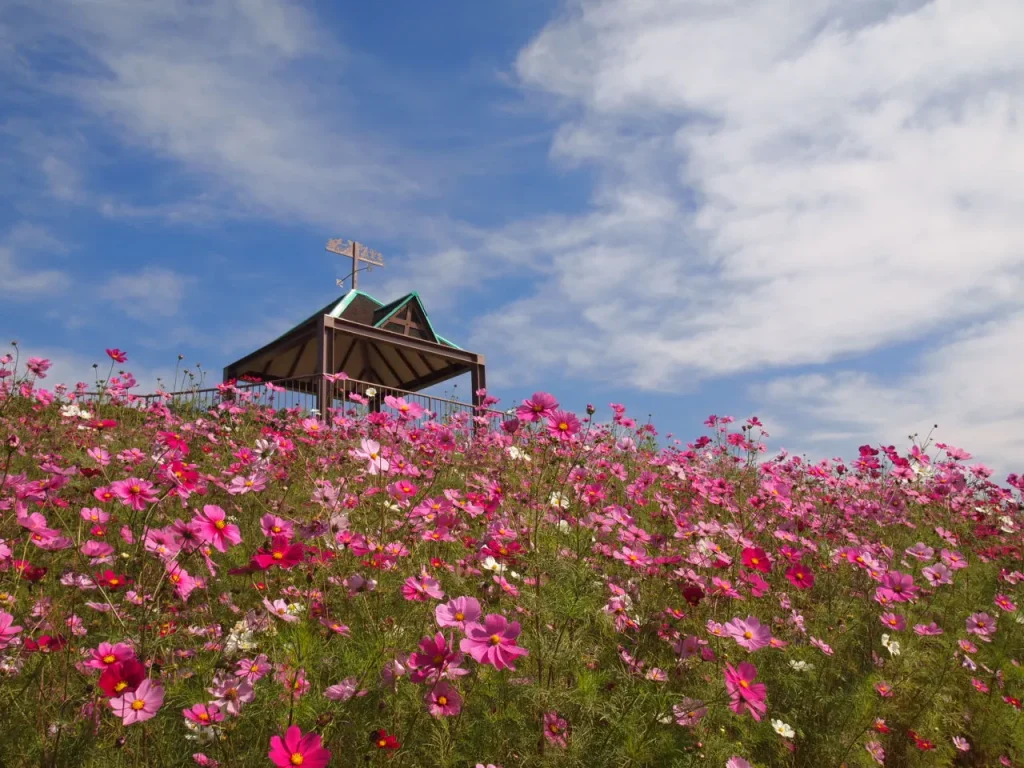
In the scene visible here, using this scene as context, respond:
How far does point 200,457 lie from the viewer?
584cm

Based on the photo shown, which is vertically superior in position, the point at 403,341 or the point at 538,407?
the point at 403,341

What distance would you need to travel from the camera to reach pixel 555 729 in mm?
1987

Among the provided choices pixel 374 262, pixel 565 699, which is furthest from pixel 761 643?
pixel 374 262

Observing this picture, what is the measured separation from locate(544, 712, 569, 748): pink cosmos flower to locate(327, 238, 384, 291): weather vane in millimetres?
17098

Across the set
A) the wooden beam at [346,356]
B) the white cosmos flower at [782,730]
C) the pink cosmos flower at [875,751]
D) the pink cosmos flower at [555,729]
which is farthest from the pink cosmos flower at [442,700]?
the wooden beam at [346,356]

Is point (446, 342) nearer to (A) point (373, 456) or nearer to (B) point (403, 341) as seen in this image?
(B) point (403, 341)

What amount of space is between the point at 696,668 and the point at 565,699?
0.69 meters

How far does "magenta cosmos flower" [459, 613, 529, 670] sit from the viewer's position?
1612mm

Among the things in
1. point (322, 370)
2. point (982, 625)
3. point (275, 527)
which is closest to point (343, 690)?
point (275, 527)

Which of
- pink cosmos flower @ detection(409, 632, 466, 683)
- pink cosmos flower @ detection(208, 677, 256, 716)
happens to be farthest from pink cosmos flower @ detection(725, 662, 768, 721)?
pink cosmos flower @ detection(208, 677, 256, 716)

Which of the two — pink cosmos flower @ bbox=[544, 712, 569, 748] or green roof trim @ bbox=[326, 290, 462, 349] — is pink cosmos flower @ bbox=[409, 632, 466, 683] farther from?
green roof trim @ bbox=[326, 290, 462, 349]

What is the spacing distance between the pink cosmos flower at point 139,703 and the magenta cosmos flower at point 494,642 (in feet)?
2.39

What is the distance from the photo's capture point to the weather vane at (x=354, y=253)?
18439 millimetres

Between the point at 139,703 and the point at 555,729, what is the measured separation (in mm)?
1072
